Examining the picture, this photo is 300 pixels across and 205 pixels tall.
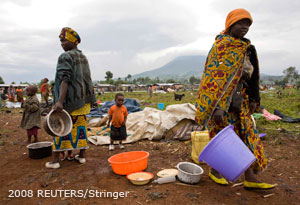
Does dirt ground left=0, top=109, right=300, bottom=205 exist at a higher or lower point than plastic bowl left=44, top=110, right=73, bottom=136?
lower

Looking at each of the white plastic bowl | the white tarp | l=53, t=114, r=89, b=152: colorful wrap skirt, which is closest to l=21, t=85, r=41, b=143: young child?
the white tarp

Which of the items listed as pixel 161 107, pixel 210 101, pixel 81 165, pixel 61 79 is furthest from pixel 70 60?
pixel 161 107

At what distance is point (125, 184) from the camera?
2.53 metres

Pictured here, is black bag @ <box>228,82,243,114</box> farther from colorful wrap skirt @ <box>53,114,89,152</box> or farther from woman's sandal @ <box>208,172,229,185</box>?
colorful wrap skirt @ <box>53,114,89,152</box>

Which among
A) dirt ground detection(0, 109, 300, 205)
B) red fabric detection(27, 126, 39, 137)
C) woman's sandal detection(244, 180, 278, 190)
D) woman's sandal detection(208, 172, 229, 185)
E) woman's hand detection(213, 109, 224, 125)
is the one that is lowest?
dirt ground detection(0, 109, 300, 205)

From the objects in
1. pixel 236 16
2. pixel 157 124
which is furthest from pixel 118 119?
pixel 236 16

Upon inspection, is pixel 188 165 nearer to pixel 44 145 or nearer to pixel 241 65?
Result: pixel 241 65

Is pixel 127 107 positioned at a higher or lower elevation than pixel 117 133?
higher

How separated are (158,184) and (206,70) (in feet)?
5.02

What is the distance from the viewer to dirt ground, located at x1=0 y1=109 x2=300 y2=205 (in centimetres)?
217

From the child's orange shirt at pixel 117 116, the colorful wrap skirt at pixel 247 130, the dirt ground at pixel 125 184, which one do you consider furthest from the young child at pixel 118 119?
the colorful wrap skirt at pixel 247 130

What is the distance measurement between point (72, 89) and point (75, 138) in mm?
776

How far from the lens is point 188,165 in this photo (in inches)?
107

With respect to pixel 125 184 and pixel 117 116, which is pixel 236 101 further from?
pixel 117 116
